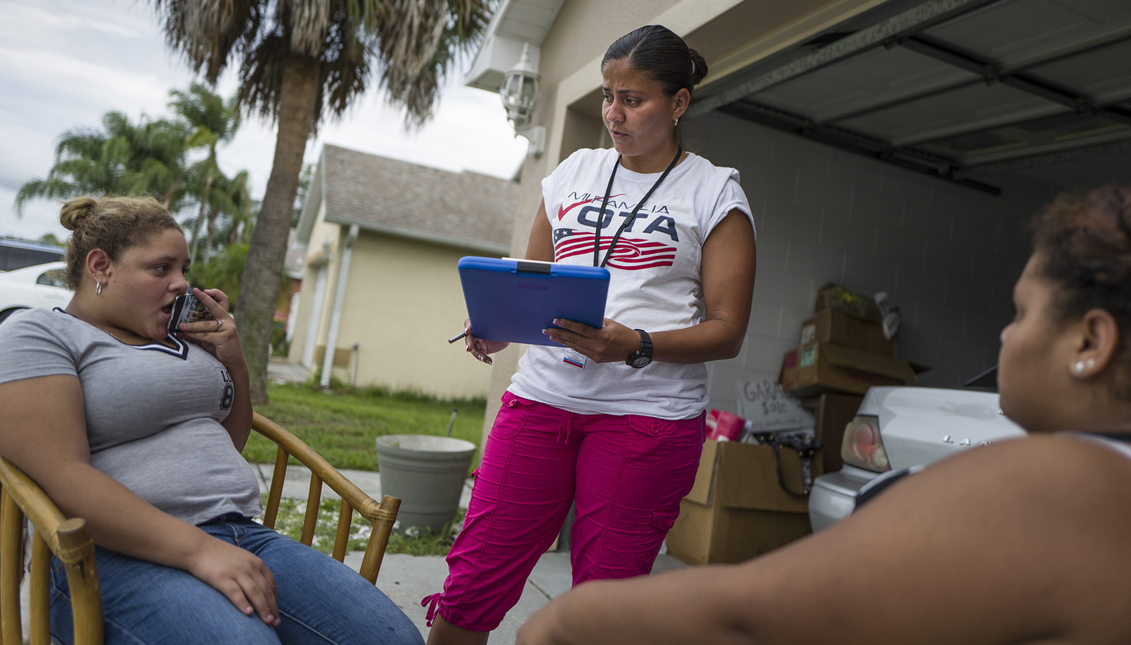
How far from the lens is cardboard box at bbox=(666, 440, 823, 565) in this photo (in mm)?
4051

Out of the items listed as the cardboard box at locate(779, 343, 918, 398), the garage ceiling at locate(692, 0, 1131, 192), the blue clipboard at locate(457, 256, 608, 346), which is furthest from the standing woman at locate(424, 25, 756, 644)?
the cardboard box at locate(779, 343, 918, 398)

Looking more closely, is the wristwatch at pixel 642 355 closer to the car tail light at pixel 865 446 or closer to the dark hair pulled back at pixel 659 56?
the dark hair pulled back at pixel 659 56

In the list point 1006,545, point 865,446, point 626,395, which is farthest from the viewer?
point 865,446

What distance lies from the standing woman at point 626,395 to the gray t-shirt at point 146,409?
595mm

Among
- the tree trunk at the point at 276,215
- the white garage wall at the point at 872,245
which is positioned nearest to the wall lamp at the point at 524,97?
the white garage wall at the point at 872,245

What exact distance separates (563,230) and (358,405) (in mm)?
9056

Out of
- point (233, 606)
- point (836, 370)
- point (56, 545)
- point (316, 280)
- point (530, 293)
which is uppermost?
point (530, 293)

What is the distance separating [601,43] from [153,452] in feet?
10.5

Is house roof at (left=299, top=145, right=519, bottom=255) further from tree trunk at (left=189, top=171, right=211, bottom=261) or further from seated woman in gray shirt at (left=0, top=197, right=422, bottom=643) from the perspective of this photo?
tree trunk at (left=189, top=171, right=211, bottom=261)

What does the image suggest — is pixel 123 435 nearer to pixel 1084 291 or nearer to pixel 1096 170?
pixel 1084 291

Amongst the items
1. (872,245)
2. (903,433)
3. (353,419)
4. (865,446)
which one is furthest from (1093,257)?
(353,419)

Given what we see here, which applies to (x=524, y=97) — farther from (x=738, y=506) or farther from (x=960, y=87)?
(x=738, y=506)

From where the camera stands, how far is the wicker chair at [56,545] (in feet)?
3.89

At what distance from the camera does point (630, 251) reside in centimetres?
186
